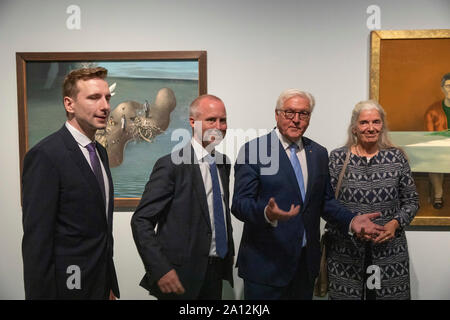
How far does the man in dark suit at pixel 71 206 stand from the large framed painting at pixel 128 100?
3.21ft

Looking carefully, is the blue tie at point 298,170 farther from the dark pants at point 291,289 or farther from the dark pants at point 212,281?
the dark pants at point 212,281

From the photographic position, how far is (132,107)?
8.76 ft

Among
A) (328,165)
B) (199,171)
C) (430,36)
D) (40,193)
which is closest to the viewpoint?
(40,193)

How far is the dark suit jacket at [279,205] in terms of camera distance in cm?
185

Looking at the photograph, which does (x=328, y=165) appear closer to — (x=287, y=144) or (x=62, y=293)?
(x=287, y=144)

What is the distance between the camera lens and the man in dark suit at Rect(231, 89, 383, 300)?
1.86 metres

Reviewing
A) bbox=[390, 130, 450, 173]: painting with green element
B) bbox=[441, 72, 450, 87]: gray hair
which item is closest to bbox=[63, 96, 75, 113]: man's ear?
bbox=[390, 130, 450, 173]: painting with green element

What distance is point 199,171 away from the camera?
1814 millimetres

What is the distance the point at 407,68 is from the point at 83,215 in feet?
7.87

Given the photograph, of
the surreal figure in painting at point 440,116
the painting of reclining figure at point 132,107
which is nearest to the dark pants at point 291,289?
the painting of reclining figure at point 132,107

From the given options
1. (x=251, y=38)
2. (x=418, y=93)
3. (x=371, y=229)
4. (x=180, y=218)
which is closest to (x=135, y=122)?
(x=251, y=38)

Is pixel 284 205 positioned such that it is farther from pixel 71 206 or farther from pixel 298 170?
pixel 71 206

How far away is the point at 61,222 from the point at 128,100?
1331 millimetres

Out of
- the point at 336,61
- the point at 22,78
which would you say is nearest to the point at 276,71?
the point at 336,61
